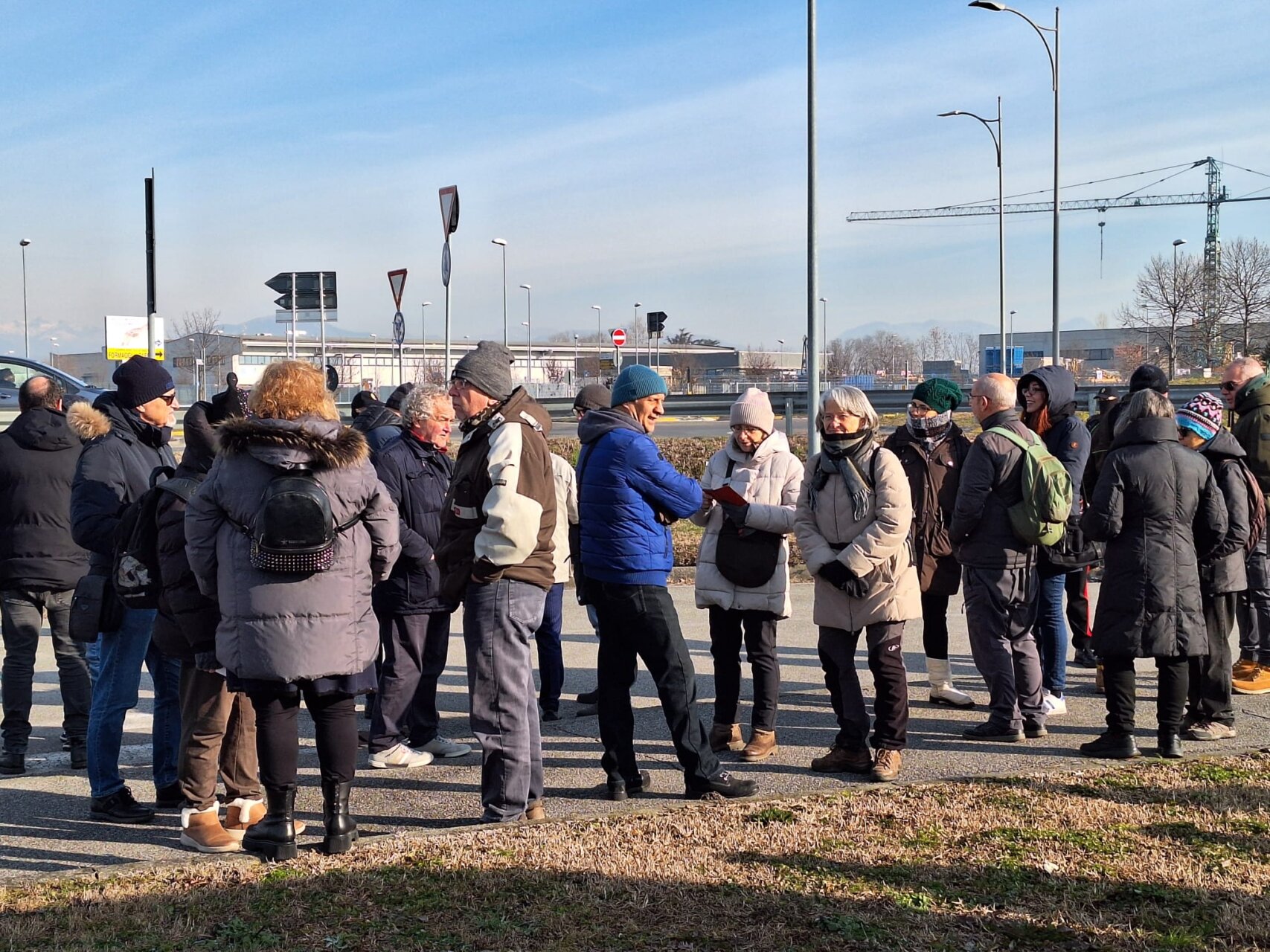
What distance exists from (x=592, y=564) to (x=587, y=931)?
1.69 m

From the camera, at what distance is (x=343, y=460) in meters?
4.52

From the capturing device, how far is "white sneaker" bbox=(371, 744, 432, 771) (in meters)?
6.11

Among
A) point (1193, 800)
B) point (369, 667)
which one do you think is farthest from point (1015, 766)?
point (369, 667)

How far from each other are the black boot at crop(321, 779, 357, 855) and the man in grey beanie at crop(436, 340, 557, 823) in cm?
62

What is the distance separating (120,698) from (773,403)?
58.1 feet

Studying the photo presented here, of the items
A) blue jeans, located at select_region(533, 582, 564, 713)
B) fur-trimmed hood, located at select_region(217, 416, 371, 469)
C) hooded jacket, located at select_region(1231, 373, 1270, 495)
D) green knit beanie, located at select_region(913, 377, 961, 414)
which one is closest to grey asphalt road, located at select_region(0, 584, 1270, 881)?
blue jeans, located at select_region(533, 582, 564, 713)

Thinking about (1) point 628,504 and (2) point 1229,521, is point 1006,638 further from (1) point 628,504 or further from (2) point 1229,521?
(1) point 628,504

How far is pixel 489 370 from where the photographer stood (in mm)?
5086

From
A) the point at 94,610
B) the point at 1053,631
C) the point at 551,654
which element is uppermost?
the point at 94,610

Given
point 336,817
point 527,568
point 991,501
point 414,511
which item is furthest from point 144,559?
point 991,501

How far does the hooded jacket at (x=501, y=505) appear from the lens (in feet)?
16.0

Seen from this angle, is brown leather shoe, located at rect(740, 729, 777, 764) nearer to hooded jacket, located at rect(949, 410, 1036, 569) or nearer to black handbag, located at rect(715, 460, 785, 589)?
black handbag, located at rect(715, 460, 785, 589)

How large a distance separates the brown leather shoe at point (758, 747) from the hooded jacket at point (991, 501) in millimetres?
1415

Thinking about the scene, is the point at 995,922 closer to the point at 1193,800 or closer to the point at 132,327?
the point at 1193,800
